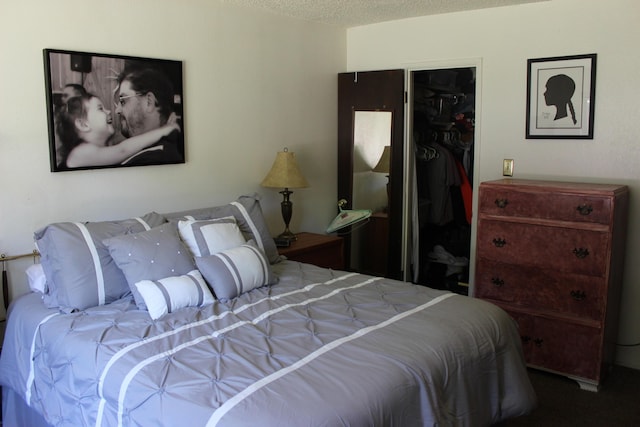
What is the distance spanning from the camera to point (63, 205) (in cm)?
305

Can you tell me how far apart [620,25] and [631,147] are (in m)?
0.76

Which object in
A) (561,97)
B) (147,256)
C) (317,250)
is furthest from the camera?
(317,250)

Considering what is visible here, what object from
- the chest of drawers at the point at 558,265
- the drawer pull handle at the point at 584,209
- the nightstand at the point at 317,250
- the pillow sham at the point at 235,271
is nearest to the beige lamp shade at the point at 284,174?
the nightstand at the point at 317,250

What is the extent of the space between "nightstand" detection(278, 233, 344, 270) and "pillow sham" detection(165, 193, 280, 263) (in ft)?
1.19

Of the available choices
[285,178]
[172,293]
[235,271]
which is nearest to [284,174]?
[285,178]

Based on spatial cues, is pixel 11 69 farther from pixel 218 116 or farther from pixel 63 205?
pixel 218 116

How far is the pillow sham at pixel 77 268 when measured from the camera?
2.58 metres

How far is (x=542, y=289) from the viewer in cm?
346

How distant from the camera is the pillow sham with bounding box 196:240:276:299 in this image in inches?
109

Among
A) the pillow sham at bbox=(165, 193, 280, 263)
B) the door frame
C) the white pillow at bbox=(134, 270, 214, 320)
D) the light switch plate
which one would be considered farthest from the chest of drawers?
the white pillow at bbox=(134, 270, 214, 320)

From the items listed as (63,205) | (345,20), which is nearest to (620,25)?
(345,20)

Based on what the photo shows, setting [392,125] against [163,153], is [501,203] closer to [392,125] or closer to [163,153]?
[392,125]

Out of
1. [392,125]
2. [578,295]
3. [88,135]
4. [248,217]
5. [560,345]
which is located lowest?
[560,345]

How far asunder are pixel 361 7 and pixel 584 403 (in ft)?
9.61
